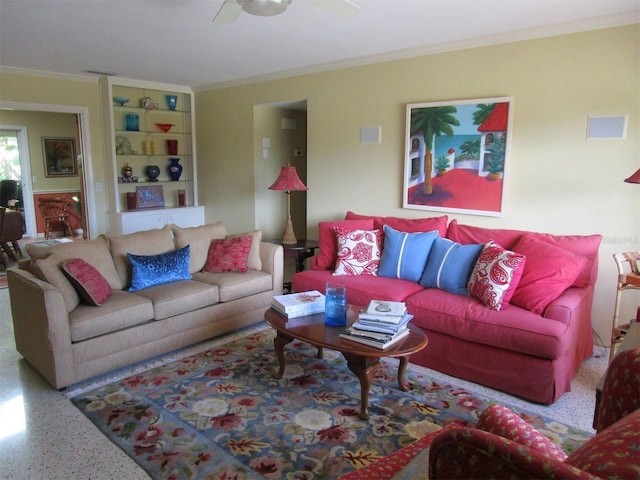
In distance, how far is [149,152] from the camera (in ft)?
20.2

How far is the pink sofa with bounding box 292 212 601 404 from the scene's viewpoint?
8.82ft

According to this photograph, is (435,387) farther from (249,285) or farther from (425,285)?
(249,285)

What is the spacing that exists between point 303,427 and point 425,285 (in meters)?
1.54

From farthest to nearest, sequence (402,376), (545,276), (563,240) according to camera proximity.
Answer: (563,240), (545,276), (402,376)

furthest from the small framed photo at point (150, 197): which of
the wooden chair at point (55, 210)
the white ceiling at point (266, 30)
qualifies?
the wooden chair at point (55, 210)

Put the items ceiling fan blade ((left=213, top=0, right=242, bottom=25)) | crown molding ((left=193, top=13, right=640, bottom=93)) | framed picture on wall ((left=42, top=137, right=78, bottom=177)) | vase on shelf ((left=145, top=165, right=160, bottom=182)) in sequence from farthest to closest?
framed picture on wall ((left=42, top=137, right=78, bottom=177)), vase on shelf ((left=145, top=165, right=160, bottom=182)), crown molding ((left=193, top=13, right=640, bottom=93)), ceiling fan blade ((left=213, top=0, right=242, bottom=25))

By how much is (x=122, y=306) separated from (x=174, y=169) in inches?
144

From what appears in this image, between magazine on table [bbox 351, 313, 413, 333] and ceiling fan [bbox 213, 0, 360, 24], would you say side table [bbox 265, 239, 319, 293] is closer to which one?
magazine on table [bbox 351, 313, 413, 333]

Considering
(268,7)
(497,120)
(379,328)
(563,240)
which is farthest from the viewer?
(497,120)


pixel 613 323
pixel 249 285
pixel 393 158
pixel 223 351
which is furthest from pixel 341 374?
pixel 393 158

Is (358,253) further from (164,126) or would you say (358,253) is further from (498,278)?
(164,126)

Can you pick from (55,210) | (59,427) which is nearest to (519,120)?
(59,427)

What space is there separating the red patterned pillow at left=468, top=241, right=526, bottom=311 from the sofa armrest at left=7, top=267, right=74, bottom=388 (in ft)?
8.72

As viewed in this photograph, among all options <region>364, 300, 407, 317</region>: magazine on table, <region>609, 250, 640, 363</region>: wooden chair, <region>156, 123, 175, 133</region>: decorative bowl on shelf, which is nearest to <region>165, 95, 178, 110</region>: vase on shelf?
<region>156, 123, 175, 133</region>: decorative bowl on shelf
